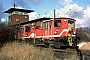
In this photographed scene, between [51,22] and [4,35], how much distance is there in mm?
4712

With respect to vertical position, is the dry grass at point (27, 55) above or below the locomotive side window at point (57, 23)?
below

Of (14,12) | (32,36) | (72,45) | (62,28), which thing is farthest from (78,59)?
(14,12)

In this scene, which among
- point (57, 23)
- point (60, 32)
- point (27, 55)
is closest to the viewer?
point (27, 55)

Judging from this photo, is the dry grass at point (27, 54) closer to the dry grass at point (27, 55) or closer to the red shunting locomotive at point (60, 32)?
the dry grass at point (27, 55)

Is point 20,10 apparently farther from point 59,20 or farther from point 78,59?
point 78,59

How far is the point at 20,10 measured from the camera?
64188mm

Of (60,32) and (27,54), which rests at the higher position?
(60,32)

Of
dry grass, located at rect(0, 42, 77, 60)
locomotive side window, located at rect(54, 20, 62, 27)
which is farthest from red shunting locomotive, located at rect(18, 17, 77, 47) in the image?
dry grass, located at rect(0, 42, 77, 60)

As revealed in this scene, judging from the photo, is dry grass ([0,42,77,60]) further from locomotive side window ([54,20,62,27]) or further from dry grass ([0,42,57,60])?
locomotive side window ([54,20,62,27])

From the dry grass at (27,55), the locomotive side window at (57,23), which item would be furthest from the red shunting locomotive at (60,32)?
the dry grass at (27,55)

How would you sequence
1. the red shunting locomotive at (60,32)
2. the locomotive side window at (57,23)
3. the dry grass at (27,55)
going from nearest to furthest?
1. the dry grass at (27,55)
2. the red shunting locomotive at (60,32)
3. the locomotive side window at (57,23)

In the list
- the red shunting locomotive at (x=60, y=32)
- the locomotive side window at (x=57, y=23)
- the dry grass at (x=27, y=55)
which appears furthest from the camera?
the locomotive side window at (x=57, y=23)

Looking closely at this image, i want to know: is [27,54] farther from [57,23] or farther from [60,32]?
[57,23]

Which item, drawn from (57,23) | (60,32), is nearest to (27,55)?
(60,32)
